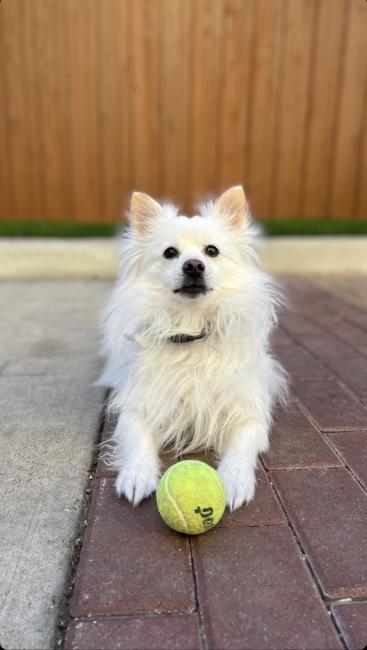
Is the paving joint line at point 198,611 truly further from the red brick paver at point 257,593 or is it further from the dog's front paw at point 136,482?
the dog's front paw at point 136,482

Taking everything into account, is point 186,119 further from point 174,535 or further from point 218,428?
point 174,535

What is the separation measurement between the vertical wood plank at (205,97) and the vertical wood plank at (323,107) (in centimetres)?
129

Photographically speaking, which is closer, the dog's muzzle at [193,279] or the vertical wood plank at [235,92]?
the dog's muzzle at [193,279]

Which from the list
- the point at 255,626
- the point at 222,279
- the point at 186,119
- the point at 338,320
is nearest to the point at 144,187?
the point at 186,119

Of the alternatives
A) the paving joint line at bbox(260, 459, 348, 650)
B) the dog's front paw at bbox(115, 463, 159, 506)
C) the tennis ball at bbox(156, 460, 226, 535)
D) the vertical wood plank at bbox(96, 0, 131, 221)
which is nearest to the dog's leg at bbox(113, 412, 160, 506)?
the dog's front paw at bbox(115, 463, 159, 506)

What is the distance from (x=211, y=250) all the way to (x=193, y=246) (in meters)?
0.09

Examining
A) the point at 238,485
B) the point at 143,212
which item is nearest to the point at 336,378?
the point at 238,485

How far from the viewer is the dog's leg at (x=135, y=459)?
1954 mm

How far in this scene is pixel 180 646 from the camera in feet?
4.26

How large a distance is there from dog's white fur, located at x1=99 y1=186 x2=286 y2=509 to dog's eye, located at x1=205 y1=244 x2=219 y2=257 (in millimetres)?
19

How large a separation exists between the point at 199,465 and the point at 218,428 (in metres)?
0.58

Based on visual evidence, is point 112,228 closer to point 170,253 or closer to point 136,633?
point 170,253

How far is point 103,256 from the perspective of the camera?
21.6 ft

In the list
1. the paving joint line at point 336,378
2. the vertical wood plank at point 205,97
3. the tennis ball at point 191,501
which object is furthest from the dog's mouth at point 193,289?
the vertical wood plank at point 205,97
